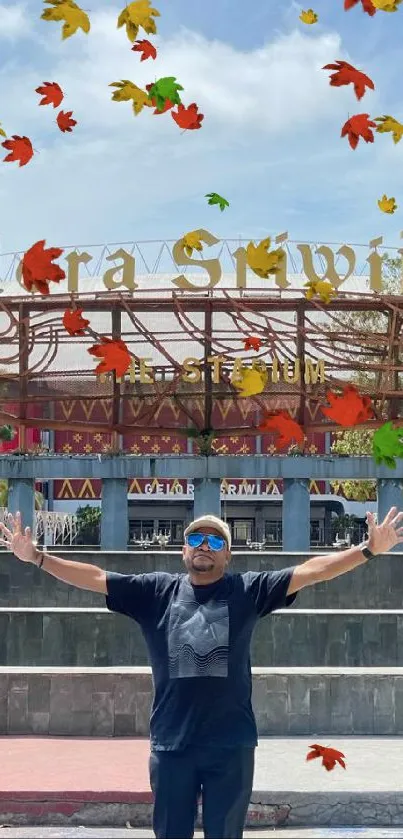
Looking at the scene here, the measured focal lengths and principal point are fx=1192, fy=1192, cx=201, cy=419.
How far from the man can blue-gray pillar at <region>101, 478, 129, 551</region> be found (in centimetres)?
3502

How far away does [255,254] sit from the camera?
316 inches

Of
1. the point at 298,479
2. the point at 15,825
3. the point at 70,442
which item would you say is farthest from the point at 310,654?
the point at 70,442

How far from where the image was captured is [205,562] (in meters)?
5.26

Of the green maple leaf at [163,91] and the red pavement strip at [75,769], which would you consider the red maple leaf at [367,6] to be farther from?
the red pavement strip at [75,769]

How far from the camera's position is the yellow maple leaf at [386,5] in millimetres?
6426

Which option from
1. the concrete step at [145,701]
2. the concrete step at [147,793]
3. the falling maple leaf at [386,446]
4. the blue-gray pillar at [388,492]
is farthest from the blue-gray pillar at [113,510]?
the falling maple leaf at [386,446]

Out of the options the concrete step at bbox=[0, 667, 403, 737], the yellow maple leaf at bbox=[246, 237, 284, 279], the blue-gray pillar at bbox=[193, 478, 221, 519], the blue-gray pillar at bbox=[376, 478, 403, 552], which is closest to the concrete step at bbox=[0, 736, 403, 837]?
the concrete step at bbox=[0, 667, 403, 737]

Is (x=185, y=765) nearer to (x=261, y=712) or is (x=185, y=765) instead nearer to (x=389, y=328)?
(x=261, y=712)

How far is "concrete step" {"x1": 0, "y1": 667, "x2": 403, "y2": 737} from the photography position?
10.3 m

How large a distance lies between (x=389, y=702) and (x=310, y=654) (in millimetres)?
3913

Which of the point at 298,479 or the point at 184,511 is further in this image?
the point at 184,511

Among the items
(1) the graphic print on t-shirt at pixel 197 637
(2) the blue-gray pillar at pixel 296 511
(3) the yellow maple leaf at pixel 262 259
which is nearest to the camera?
(1) the graphic print on t-shirt at pixel 197 637

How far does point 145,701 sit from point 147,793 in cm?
215

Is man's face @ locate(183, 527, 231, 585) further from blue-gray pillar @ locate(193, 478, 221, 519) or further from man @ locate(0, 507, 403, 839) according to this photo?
blue-gray pillar @ locate(193, 478, 221, 519)
